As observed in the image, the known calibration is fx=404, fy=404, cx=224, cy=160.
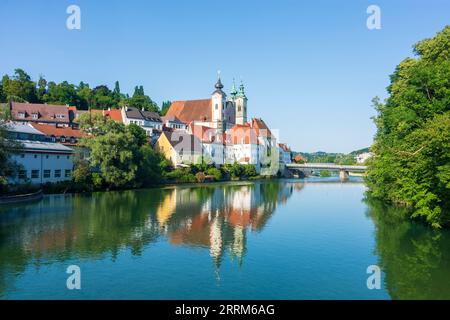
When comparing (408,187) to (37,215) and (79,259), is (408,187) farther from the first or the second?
(37,215)

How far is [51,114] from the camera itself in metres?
86.8

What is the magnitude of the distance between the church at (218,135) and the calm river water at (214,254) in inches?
1895

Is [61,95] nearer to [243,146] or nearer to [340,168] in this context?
[243,146]

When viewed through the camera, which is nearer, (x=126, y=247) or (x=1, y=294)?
A: (x=1, y=294)

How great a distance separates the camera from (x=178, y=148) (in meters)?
82.3

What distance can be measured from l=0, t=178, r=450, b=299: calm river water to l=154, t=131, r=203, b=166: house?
44.9 m

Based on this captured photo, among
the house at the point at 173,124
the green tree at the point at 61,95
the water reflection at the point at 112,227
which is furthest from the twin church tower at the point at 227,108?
the water reflection at the point at 112,227

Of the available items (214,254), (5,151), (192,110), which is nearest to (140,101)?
(192,110)

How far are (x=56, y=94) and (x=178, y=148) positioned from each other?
4785 centimetres

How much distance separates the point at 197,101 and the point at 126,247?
351 ft

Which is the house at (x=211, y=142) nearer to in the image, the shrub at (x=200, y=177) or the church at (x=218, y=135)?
the church at (x=218, y=135)

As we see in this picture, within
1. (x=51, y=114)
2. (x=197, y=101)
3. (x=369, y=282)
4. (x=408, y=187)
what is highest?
(x=197, y=101)
